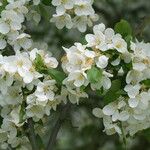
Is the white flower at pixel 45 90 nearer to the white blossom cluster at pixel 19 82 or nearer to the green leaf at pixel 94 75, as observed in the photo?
the white blossom cluster at pixel 19 82

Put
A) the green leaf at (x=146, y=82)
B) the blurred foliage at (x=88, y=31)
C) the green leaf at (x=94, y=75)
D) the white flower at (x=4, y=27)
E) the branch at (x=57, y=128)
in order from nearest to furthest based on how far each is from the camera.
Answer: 1. the green leaf at (x=94, y=75)
2. the green leaf at (x=146, y=82)
3. the white flower at (x=4, y=27)
4. the branch at (x=57, y=128)
5. the blurred foliage at (x=88, y=31)

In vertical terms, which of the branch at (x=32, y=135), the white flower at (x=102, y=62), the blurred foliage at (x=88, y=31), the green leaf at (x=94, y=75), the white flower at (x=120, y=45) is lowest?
the blurred foliage at (x=88, y=31)

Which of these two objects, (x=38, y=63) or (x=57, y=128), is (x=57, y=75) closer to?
(x=38, y=63)

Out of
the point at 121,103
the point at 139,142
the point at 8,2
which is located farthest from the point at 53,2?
the point at 139,142

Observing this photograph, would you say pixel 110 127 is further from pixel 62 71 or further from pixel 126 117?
pixel 62 71

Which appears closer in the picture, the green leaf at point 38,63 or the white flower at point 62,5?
the green leaf at point 38,63

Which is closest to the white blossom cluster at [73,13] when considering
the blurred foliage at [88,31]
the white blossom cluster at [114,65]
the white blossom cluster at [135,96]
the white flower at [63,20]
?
the white flower at [63,20]

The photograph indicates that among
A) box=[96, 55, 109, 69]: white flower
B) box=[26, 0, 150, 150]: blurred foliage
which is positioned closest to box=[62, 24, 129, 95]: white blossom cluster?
box=[96, 55, 109, 69]: white flower
